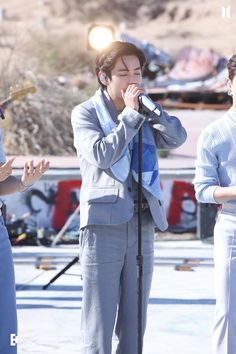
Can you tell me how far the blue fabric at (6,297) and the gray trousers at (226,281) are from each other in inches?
35.9

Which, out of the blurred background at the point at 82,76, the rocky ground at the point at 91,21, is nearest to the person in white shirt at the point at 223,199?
the blurred background at the point at 82,76

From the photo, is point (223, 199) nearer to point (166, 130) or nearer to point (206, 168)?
point (206, 168)

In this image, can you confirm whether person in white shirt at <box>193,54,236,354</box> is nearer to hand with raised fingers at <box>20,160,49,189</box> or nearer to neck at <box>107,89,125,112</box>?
neck at <box>107,89,125,112</box>

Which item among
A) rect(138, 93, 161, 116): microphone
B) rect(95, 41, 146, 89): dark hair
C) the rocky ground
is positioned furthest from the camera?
the rocky ground

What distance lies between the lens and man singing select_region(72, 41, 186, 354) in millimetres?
4520

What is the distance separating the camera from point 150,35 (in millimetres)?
46750

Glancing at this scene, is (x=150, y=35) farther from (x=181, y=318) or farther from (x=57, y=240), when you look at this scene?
(x=181, y=318)

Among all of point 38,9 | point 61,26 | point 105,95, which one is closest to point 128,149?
point 105,95

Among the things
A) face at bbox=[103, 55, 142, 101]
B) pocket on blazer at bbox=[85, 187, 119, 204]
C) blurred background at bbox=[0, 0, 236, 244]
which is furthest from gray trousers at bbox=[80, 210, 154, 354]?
blurred background at bbox=[0, 0, 236, 244]

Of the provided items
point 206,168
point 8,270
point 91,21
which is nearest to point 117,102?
point 206,168

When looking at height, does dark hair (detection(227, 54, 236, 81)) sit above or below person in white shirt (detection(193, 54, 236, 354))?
above

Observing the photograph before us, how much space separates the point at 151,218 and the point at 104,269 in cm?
32

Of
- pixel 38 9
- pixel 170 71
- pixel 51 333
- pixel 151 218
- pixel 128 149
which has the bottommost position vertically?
pixel 51 333

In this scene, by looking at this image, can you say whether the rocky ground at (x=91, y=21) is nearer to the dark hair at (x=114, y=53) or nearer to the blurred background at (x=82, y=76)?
the blurred background at (x=82, y=76)
